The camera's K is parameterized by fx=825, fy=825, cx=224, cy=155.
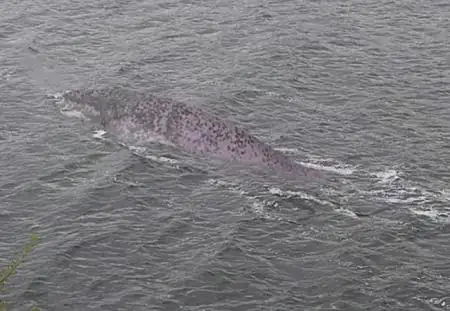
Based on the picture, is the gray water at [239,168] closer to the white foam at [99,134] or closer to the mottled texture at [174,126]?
the white foam at [99,134]

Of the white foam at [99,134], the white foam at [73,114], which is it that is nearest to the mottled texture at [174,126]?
the white foam at [73,114]

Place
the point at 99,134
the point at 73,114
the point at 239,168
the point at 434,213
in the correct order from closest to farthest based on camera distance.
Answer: the point at 434,213, the point at 239,168, the point at 99,134, the point at 73,114

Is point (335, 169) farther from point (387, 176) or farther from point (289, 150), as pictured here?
point (289, 150)

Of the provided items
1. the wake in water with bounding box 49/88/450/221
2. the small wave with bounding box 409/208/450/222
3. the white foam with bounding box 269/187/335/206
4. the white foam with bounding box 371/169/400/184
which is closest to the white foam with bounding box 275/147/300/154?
the wake in water with bounding box 49/88/450/221

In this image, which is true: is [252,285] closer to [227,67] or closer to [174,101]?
[174,101]

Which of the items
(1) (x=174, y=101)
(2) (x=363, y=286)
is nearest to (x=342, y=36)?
(1) (x=174, y=101)

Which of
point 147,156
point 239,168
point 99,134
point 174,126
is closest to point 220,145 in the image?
point 239,168
